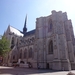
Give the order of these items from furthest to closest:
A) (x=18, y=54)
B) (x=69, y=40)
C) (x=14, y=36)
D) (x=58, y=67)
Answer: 1. (x=14, y=36)
2. (x=18, y=54)
3. (x=69, y=40)
4. (x=58, y=67)

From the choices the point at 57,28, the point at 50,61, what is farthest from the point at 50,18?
the point at 50,61

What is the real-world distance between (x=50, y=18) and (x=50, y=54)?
1148 centimetres

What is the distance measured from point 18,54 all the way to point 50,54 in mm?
18928

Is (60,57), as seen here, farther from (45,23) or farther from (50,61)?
Answer: (45,23)

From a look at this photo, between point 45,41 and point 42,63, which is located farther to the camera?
point 45,41

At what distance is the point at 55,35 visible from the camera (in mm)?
23750

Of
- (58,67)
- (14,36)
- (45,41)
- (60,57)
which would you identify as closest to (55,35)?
(45,41)

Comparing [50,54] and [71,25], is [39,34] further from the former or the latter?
[71,25]

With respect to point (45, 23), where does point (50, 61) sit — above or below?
below

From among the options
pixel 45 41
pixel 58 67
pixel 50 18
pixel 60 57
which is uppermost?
pixel 50 18

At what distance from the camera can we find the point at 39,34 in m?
28.6

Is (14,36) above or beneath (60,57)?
above

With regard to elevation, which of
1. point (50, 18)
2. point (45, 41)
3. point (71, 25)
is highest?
point (50, 18)

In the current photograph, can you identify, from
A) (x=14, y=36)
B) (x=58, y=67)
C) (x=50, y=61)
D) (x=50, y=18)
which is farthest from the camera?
(x=14, y=36)
